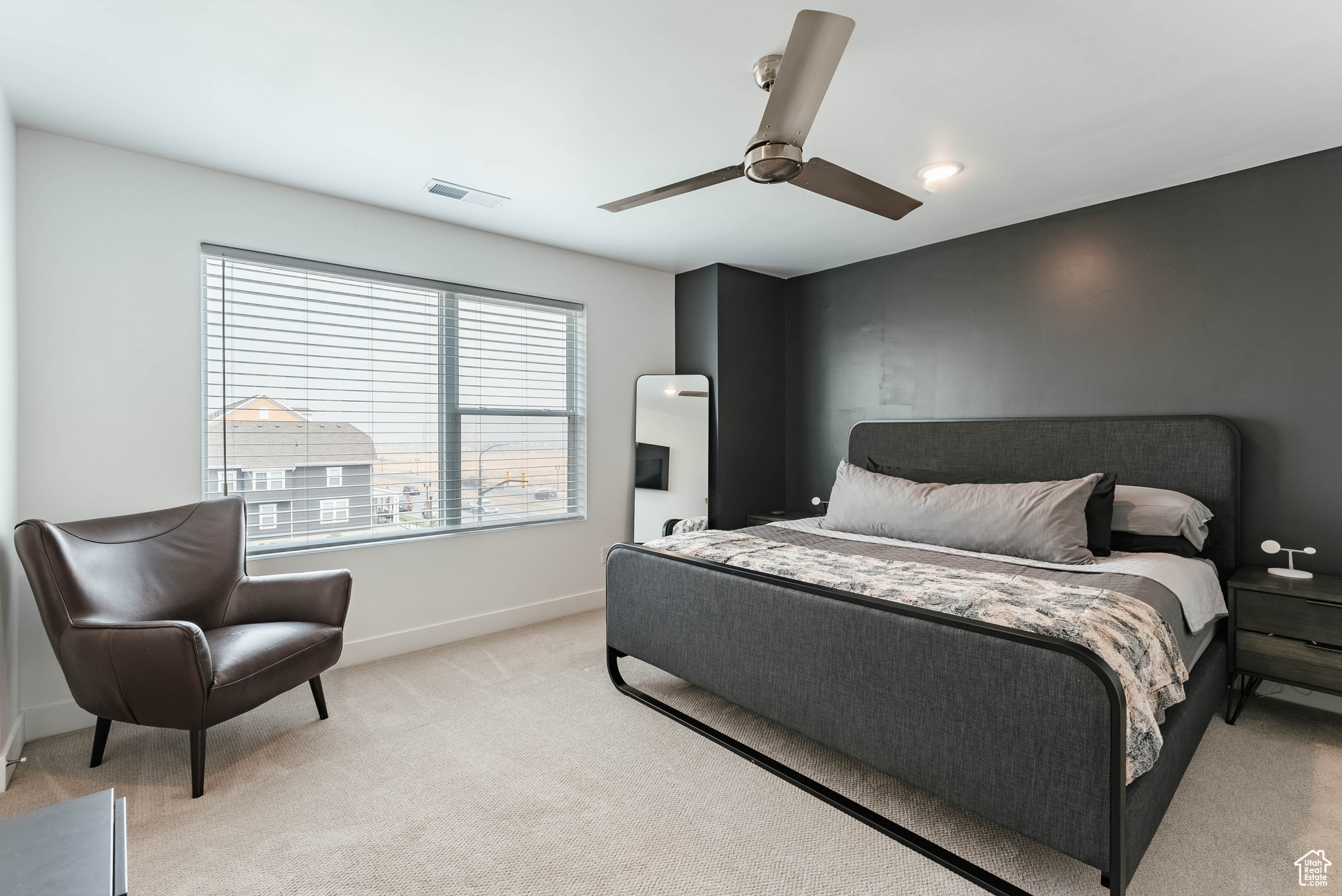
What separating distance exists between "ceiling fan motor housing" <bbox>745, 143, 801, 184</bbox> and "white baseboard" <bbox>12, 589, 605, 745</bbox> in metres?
2.88

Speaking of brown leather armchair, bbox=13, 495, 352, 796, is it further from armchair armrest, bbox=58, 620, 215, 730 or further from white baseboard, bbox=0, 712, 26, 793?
white baseboard, bbox=0, 712, 26, 793

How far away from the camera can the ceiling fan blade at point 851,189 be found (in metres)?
2.03

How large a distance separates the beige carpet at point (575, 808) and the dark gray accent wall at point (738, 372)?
1948mm

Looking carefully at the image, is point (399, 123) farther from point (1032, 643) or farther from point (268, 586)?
point (1032, 643)

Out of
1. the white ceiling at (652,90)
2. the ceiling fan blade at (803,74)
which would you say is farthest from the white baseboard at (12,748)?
the ceiling fan blade at (803,74)

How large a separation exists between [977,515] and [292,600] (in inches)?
118

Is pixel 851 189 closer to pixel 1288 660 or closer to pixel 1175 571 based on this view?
pixel 1175 571

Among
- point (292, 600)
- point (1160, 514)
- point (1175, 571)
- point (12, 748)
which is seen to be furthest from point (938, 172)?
point (12, 748)

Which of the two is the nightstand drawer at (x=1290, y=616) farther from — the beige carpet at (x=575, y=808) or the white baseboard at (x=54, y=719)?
the white baseboard at (x=54, y=719)

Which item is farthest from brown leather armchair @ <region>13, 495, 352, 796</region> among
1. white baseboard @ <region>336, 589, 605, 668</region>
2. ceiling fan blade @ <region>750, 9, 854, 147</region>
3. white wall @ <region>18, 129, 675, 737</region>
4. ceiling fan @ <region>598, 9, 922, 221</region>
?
ceiling fan blade @ <region>750, 9, 854, 147</region>

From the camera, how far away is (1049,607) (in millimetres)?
1816

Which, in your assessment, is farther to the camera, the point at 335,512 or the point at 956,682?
the point at 335,512

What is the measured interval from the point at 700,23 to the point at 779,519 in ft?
10.0

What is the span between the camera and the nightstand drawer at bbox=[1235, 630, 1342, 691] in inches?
90.9
